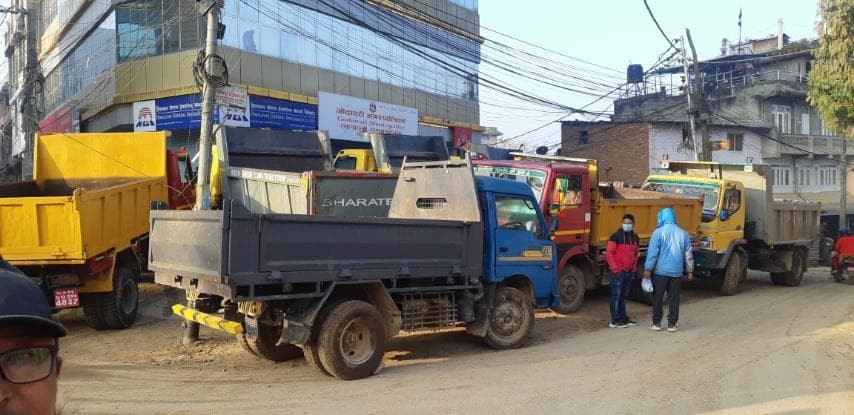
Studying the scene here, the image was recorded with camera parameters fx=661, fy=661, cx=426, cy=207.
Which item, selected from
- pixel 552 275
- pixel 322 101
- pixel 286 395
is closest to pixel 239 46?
pixel 322 101

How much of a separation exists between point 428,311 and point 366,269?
1.16 m

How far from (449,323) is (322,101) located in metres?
15.7

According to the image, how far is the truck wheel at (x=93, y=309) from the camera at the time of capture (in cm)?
902

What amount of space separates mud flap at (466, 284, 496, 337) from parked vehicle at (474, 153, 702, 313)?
2756 millimetres

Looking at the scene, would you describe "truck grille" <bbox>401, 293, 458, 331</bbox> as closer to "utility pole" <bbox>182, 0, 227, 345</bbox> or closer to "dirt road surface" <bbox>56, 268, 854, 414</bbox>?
"dirt road surface" <bbox>56, 268, 854, 414</bbox>

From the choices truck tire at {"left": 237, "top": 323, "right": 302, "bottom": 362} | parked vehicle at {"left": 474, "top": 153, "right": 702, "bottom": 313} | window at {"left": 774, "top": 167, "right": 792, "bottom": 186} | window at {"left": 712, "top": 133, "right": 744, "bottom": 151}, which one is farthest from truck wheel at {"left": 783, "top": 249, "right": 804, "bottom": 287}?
window at {"left": 774, "top": 167, "right": 792, "bottom": 186}

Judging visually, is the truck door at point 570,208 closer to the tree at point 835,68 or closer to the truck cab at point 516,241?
the truck cab at point 516,241

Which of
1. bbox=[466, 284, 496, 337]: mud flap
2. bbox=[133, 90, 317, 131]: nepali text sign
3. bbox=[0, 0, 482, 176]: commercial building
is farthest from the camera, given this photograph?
bbox=[0, 0, 482, 176]: commercial building

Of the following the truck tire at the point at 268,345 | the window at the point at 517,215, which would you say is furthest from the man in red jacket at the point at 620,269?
the truck tire at the point at 268,345

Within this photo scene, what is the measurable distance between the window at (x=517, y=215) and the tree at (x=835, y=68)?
584 centimetres

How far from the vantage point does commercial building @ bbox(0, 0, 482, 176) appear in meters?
19.2

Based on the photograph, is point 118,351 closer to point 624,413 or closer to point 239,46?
point 624,413

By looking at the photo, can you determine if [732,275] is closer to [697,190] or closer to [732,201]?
[732,201]

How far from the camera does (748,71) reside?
138 feet
